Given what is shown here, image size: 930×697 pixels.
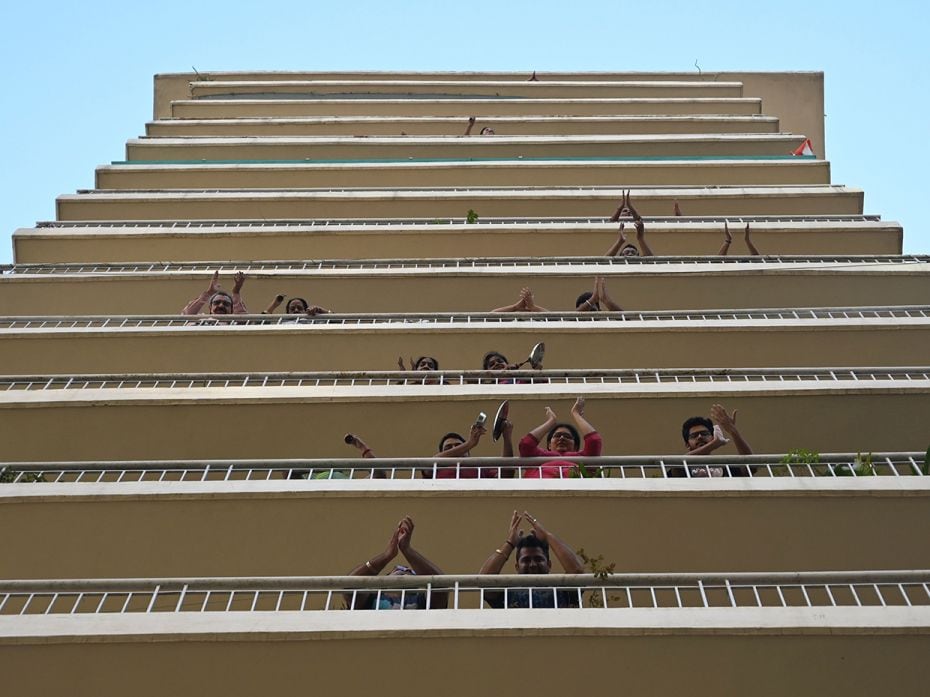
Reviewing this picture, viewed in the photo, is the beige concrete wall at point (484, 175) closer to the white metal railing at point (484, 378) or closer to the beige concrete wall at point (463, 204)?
the beige concrete wall at point (463, 204)

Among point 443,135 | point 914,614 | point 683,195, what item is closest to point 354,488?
point 914,614

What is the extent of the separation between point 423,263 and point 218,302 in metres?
4.36

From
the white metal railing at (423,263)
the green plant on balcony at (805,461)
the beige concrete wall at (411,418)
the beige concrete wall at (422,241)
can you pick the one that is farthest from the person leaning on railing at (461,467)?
the beige concrete wall at (422,241)

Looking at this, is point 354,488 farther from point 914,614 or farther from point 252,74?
point 252,74

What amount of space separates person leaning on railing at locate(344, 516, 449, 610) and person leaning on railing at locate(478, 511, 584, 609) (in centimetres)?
49

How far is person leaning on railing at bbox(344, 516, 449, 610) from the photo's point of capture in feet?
35.1

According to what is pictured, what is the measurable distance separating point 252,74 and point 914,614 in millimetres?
30306

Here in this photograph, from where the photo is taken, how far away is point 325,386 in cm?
1631

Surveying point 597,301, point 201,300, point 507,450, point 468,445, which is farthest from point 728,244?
point 468,445

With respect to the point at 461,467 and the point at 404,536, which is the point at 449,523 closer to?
the point at 461,467

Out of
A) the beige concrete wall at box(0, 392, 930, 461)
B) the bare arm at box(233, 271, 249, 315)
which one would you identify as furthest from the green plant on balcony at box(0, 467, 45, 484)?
the bare arm at box(233, 271, 249, 315)

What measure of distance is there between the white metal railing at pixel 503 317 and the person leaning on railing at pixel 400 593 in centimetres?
773

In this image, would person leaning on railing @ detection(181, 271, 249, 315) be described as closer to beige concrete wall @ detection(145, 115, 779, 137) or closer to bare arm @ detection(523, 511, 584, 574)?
bare arm @ detection(523, 511, 584, 574)

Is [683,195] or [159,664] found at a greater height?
[683,195]
